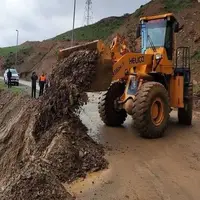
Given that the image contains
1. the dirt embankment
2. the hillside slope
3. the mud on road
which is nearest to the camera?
the dirt embankment

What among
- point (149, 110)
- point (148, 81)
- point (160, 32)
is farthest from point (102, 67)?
point (160, 32)

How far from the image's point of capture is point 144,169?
9.09 metres

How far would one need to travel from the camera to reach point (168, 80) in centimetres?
1307

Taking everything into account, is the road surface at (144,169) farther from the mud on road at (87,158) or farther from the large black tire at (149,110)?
the large black tire at (149,110)

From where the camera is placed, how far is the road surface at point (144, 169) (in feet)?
26.3

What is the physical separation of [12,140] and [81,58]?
20.3 ft

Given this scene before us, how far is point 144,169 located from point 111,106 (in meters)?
4.13

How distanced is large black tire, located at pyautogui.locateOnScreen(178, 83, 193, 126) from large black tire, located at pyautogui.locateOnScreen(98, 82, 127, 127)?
226 centimetres

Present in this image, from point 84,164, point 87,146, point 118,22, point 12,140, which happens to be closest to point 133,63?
point 87,146

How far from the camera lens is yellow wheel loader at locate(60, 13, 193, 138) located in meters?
10.9

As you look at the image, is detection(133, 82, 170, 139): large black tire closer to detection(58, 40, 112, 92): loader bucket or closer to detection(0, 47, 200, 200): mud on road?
detection(0, 47, 200, 200): mud on road

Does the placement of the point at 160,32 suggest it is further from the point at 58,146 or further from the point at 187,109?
the point at 58,146

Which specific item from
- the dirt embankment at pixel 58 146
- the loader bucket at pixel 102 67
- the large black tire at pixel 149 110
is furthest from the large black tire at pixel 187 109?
the dirt embankment at pixel 58 146

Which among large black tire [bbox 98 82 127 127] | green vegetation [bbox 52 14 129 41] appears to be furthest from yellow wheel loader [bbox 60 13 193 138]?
green vegetation [bbox 52 14 129 41]
